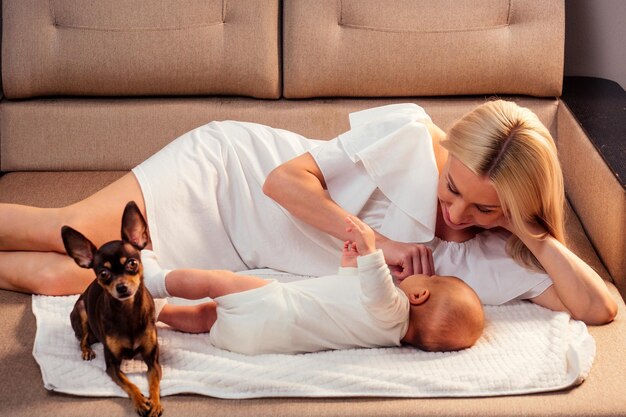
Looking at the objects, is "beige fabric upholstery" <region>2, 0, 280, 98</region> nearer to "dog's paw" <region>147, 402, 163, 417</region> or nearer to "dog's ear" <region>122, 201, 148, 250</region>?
"dog's ear" <region>122, 201, 148, 250</region>

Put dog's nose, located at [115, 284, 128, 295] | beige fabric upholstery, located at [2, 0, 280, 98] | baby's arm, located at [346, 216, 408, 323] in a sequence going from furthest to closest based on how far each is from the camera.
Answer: beige fabric upholstery, located at [2, 0, 280, 98] < baby's arm, located at [346, 216, 408, 323] < dog's nose, located at [115, 284, 128, 295]

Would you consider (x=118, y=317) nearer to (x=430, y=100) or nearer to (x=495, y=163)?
(x=495, y=163)

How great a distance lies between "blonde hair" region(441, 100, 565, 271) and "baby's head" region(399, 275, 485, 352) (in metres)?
0.20

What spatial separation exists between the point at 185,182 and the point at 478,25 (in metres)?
1.01

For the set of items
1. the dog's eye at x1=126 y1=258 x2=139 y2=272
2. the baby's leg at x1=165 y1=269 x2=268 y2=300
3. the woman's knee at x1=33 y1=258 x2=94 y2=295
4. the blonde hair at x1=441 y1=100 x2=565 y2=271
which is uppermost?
the blonde hair at x1=441 y1=100 x2=565 y2=271

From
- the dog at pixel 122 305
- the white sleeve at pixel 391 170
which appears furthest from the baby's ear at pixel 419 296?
the dog at pixel 122 305

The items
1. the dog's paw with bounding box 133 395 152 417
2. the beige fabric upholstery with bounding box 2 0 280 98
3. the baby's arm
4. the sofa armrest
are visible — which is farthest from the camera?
the beige fabric upholstery with bounding box 2 0 280 98

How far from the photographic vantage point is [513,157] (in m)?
1.92

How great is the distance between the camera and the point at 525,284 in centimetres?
212

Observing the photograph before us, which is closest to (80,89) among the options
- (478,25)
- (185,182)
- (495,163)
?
(185,182)

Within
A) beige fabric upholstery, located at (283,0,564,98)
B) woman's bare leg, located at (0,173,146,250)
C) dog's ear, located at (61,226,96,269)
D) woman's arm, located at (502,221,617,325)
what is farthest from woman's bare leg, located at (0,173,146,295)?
woman's arm, located at (502,221,617,325)

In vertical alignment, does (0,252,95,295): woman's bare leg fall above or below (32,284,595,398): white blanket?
above

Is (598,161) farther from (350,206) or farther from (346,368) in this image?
(346,368)

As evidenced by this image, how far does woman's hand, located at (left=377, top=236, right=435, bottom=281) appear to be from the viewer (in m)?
2.10
